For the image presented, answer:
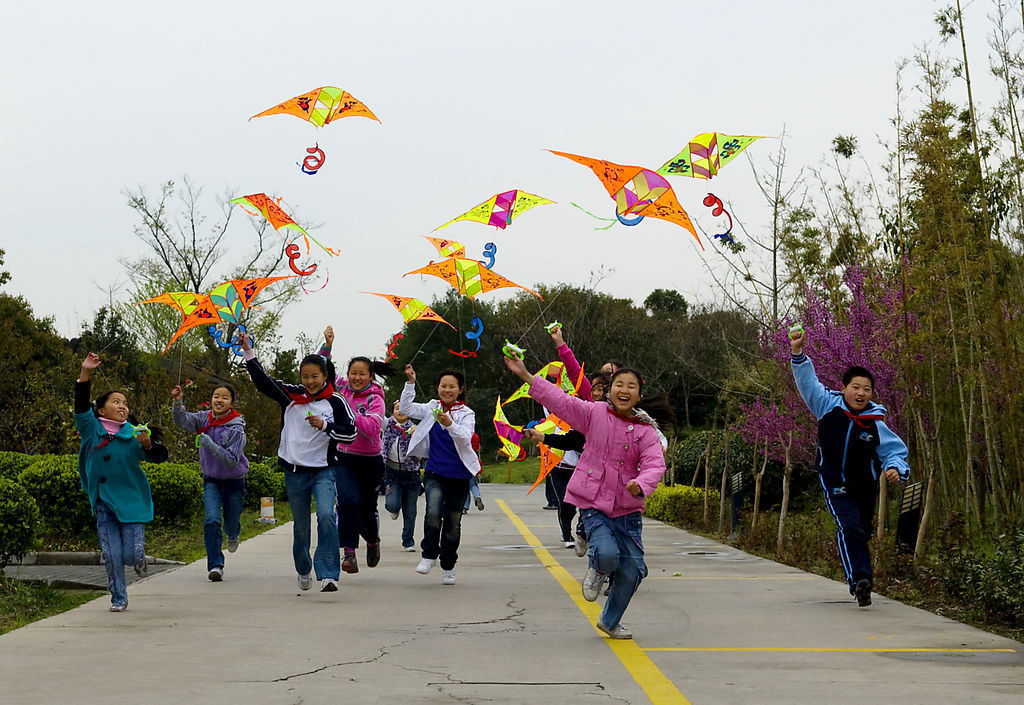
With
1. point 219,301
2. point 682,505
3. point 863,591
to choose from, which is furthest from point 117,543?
point 682,505

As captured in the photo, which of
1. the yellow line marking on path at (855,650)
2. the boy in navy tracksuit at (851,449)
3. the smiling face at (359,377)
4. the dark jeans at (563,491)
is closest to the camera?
the yellow line marking on path at (855,650)

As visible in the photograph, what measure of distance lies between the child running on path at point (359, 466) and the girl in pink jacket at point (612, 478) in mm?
3407

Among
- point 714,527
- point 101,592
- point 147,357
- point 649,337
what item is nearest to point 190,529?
point 101,592

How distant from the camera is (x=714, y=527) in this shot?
17.7 meters

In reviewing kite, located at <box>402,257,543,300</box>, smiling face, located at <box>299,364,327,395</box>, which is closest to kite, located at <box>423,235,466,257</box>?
kite, located at <box>402,257,543,300</box>

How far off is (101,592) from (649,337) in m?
43.8

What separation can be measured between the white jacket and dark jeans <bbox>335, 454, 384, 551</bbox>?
0.41m

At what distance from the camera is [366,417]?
10148 mm

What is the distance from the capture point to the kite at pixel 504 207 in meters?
15.9

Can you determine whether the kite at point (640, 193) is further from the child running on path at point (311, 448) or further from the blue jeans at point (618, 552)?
the blue jeans at point (618, 552)

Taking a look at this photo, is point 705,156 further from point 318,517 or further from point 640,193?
point 318,517

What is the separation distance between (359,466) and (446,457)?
85 cm

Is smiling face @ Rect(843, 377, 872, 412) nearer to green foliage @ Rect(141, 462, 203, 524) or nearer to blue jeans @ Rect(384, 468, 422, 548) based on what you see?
blue jeans @ Rect(384, 468, 422, 548)

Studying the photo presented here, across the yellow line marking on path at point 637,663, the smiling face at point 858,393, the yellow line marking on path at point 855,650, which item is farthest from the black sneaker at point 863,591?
the yellow line marking on path at point 637,663
